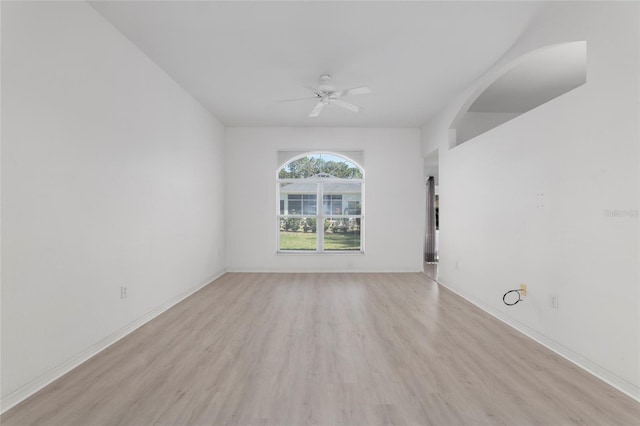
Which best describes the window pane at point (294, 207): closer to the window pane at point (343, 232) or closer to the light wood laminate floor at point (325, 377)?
the window pane at point (343, 232)

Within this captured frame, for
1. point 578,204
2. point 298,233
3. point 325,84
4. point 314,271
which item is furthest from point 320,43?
point 314,271

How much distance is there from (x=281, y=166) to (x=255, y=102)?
1635 millimetres

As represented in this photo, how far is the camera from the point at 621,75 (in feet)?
6.40

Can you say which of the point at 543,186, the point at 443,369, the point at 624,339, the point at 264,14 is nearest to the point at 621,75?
the point at 543,186

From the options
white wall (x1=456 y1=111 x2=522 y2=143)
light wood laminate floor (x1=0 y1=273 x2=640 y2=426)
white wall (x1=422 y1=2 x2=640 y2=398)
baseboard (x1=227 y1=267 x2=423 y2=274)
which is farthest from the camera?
baseboard (x1=227 y1=267 x2=423 y2=274)

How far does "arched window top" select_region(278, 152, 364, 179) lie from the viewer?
235 inches

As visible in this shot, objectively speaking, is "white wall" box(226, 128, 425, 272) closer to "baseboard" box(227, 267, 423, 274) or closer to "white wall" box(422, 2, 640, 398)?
"baseboard" box(227, 267, 423, 274)

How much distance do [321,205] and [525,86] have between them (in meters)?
3.80

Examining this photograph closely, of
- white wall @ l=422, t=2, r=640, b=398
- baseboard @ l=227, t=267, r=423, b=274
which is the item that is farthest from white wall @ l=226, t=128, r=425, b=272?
white wall @ l=422, t=2, r=640, b=398

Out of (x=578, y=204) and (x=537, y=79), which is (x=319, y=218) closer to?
(x=537, y=79)

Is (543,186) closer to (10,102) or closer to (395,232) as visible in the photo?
(395,232)

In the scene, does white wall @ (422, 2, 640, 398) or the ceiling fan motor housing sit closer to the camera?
white wall @ (422, 2, 640, 398)

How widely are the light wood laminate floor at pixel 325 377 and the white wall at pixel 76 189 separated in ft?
1.05

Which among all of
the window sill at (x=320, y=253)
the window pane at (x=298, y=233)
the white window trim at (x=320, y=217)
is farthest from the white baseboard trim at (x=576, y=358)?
the window pane at (x=298, y=233)
